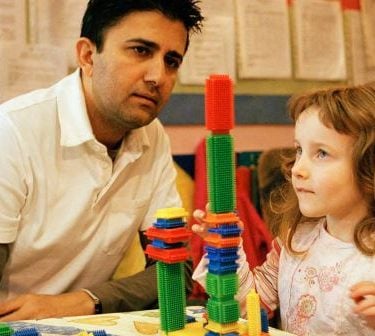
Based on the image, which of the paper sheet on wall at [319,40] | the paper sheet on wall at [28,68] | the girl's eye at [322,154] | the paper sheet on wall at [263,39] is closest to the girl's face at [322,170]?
the girl's eye at [322,154]

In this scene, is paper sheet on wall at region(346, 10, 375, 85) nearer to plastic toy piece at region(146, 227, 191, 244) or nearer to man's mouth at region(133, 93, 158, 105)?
man's mouth at region(133, 93, 158, 105)

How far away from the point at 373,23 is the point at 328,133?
1.82 metres

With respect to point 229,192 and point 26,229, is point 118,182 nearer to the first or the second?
point 26,229

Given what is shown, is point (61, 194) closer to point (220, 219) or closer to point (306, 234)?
point (306, 234)

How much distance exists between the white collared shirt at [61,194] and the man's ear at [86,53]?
0.12 feet

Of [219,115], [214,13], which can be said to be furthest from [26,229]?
[214,13]

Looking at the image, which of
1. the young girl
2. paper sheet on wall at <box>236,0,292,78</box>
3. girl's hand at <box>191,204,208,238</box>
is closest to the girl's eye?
the young girl

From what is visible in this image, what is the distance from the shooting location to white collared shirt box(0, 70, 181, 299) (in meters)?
1.33

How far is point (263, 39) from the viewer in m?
2.32

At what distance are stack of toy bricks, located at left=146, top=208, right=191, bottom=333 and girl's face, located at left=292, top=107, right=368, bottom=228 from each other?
28 centimetres

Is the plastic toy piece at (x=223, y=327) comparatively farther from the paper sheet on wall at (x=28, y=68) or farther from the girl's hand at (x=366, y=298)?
the paper sheet on wall at (x=28, y=68)

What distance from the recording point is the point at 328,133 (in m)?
0.98

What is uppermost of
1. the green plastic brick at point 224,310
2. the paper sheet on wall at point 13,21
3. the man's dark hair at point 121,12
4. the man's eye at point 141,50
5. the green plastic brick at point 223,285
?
the paper sheet on wall at point 13,21

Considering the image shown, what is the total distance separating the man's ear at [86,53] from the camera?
4.88ft
